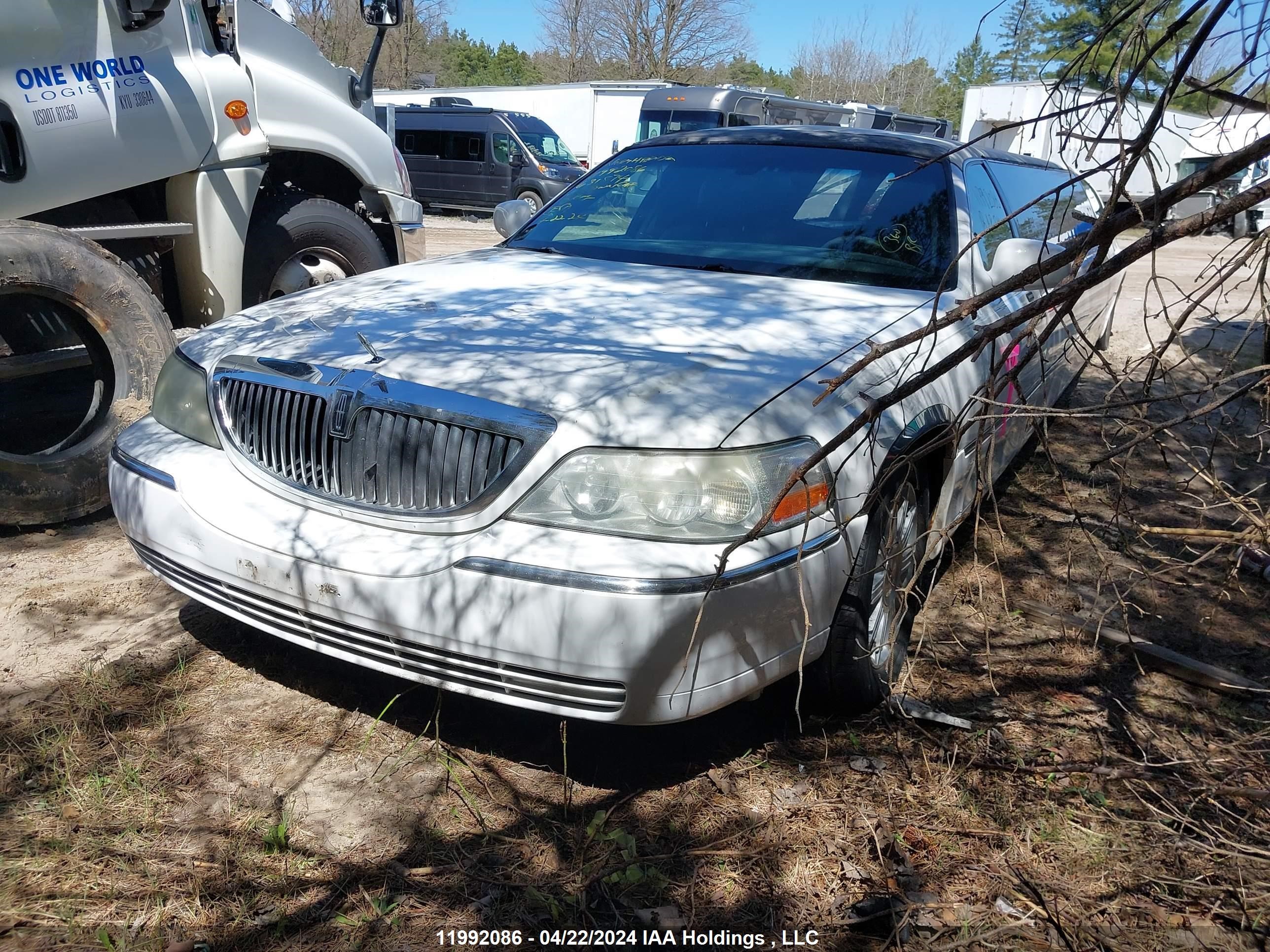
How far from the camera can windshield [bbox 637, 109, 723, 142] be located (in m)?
21.0

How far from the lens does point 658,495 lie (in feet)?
7.59

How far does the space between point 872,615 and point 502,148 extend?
1996cm

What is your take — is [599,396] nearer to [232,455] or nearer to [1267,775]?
[232,455]

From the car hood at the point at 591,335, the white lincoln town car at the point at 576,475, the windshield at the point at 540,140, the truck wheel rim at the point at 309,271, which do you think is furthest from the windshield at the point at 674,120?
the white lincoln town car at the point at 576,475

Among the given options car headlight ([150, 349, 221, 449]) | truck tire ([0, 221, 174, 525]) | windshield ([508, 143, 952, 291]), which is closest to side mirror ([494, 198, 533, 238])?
windshield ([508, 143, 952, 291])

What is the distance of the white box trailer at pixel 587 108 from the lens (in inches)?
1083

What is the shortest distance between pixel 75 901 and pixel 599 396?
162 cm

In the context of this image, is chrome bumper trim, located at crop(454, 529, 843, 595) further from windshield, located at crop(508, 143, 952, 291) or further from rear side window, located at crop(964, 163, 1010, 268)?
rear side window, located at crop(964, 163, 1010, 268)

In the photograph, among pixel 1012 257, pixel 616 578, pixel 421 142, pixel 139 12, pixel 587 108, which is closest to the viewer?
pixel 616 578

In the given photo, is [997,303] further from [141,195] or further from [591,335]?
[141,195]

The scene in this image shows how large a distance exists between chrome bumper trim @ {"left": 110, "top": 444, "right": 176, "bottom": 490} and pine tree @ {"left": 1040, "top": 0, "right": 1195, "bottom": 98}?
2.52 meters

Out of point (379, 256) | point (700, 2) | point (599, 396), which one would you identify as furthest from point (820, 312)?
point (700, 2)

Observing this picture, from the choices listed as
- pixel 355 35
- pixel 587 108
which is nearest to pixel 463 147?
pixel 587 108

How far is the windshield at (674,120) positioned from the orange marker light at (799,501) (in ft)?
62.5
